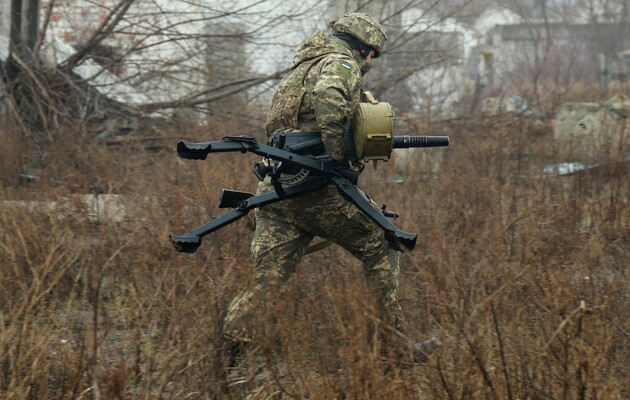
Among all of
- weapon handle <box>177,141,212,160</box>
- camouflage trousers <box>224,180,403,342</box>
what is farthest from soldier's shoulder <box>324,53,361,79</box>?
weapon handle <box>177,141,212,160</box>

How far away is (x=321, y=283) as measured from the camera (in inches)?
186

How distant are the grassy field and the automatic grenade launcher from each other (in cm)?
24

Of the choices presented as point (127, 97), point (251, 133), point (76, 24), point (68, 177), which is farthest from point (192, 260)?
point (76, 24)

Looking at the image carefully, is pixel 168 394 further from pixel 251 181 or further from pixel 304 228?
pixel 251 181

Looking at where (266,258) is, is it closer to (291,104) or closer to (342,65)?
(291,104)

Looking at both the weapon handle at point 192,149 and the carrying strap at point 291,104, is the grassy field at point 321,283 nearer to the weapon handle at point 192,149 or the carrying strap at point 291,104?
the weapon handle at point 192,149

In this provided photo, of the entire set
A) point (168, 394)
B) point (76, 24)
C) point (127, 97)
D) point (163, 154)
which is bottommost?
point (168, 394)

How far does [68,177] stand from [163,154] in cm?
143

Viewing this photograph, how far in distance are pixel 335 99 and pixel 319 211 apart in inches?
22.7

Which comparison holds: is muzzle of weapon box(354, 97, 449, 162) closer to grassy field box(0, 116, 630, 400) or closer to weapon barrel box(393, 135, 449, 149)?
weapon barrel box(393, 135, 449, 149)

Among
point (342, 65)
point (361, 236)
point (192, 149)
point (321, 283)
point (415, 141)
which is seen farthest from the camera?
point (321, 283)

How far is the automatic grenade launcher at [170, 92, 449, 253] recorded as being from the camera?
389cm

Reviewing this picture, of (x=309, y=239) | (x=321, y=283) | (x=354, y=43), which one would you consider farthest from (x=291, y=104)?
(x=321, y=283)

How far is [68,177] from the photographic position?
25.7 ft
